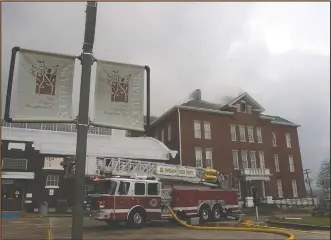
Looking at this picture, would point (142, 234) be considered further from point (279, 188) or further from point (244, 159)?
point (279, 188)

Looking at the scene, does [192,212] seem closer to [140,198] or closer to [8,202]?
[140,198]

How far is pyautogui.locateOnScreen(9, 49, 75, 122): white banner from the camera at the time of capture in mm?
4301

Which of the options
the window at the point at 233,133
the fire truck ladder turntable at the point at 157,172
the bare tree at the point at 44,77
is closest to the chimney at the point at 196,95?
the window at the point at 233,133

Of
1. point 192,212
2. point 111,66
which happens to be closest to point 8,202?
point 192,212

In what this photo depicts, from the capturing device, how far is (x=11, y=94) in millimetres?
4273

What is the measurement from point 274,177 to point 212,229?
29.3m

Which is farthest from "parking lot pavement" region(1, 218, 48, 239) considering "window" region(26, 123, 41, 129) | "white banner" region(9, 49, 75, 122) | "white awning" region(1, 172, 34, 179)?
"window" region(26, 123, 41, 129)

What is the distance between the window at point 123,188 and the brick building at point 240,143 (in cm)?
2000

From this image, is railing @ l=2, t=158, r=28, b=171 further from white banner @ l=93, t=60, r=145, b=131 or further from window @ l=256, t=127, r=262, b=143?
white banner @ l=93, t=60, r=145, b=131

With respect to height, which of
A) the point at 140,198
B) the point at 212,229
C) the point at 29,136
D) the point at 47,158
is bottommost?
the point at 212,229

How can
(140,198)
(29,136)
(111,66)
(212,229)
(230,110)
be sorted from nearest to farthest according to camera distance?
(111,66), (212,229), (140,198), (29,136), (230,110)

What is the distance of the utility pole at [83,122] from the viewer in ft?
12.7

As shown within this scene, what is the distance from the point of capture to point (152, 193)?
1708 cm

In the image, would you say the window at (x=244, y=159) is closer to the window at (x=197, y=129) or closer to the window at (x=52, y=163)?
the window at (x=197, y=129)
